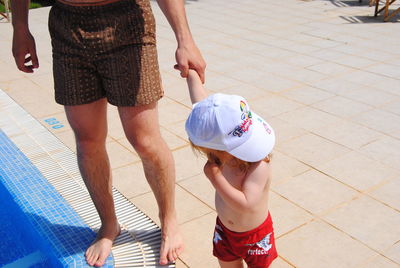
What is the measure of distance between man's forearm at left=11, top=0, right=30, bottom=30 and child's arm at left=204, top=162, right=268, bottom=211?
1310mm

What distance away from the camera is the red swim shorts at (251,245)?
2164 mm

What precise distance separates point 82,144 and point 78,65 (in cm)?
42

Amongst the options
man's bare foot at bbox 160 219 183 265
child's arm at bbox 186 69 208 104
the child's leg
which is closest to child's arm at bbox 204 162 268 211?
child's arm at bbox 186 69 208 104

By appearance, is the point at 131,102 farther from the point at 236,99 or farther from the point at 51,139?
the point at 51,139

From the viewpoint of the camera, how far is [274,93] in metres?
5.43

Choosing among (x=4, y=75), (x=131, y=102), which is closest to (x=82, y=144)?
(x=131, y=102)

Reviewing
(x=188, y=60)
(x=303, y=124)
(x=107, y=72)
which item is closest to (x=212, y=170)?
(x=188, y=60)

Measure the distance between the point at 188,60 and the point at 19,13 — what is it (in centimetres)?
99

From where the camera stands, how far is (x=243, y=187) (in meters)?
1.99

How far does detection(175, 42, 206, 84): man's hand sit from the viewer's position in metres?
2.19

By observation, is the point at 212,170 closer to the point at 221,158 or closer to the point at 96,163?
the point at 221,158

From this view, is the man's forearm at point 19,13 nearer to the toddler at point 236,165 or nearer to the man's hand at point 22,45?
the man's hand at point 22,45

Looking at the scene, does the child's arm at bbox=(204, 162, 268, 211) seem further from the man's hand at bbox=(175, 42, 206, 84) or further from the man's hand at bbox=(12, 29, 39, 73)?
the man's hand at bbox=(12, 29, 39, 73)

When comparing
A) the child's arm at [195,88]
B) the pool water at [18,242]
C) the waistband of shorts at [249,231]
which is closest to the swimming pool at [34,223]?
the pool water at [18,242]
